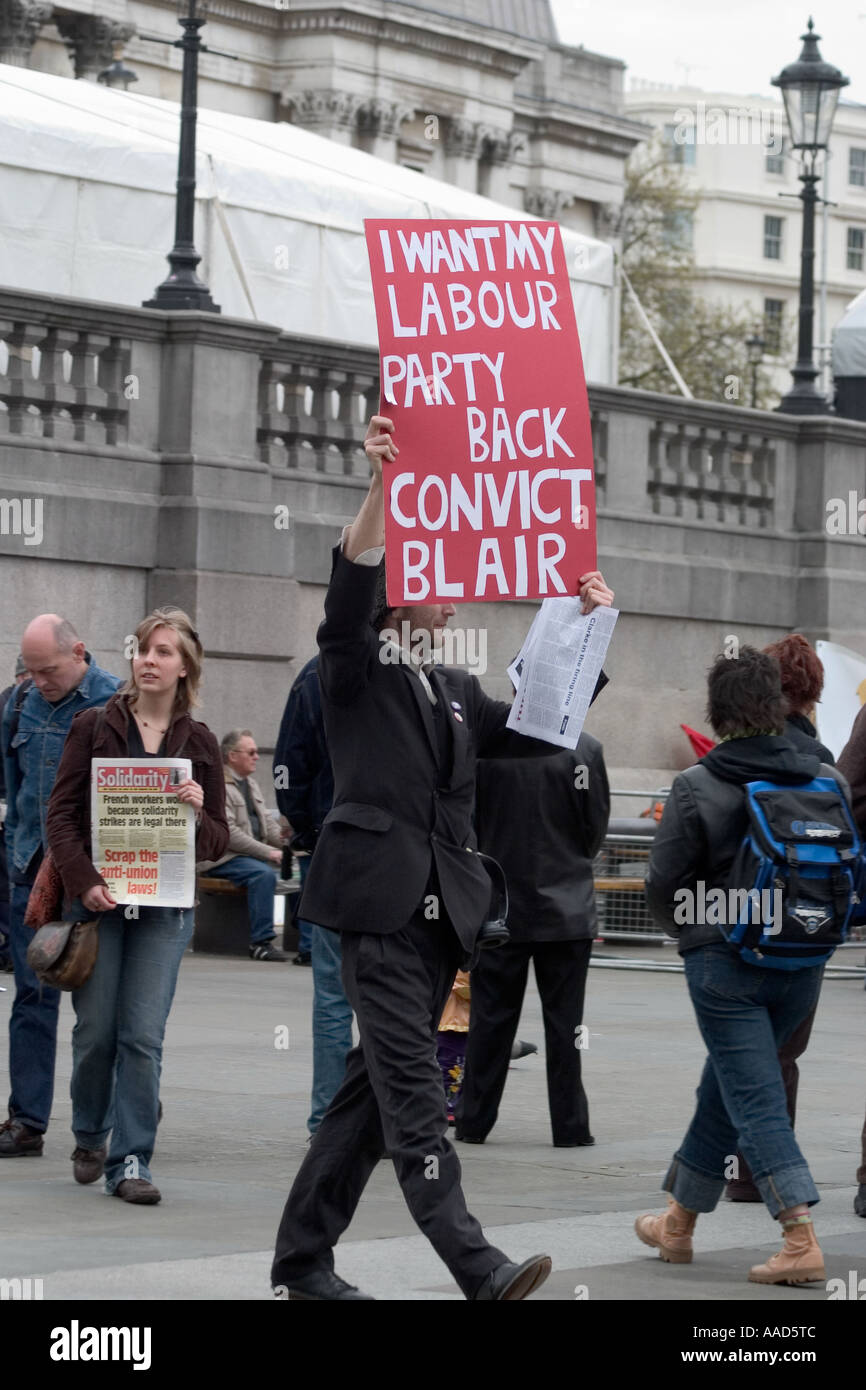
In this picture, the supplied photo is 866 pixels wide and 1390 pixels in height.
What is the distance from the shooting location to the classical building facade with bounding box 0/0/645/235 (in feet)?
166

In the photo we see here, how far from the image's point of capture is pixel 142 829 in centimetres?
859

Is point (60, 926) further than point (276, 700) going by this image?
No

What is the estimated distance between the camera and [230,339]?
18016mm

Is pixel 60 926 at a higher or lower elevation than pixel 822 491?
lower

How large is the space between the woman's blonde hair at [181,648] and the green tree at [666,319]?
165 feet

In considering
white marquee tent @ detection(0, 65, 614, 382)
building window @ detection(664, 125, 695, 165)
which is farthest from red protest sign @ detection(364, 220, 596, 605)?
building window @ detection(664, 125, 695, 165)

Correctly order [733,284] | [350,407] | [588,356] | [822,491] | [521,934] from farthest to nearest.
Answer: [733,284]
[588,356]
[822,491]
[350,407]
[521,934]

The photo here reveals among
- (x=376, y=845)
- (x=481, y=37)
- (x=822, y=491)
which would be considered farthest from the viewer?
(x=481, y=37)

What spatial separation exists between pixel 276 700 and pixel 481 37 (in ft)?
141

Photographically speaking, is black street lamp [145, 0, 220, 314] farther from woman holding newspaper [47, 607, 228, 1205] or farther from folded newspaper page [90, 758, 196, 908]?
folded newspaper page [90, 758, 196, 908]

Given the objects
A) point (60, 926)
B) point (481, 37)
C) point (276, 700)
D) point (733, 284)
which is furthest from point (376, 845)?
point (733, 284)

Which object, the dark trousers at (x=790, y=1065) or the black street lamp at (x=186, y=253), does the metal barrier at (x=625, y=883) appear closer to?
the black street lamp at (x=186, y=253)
